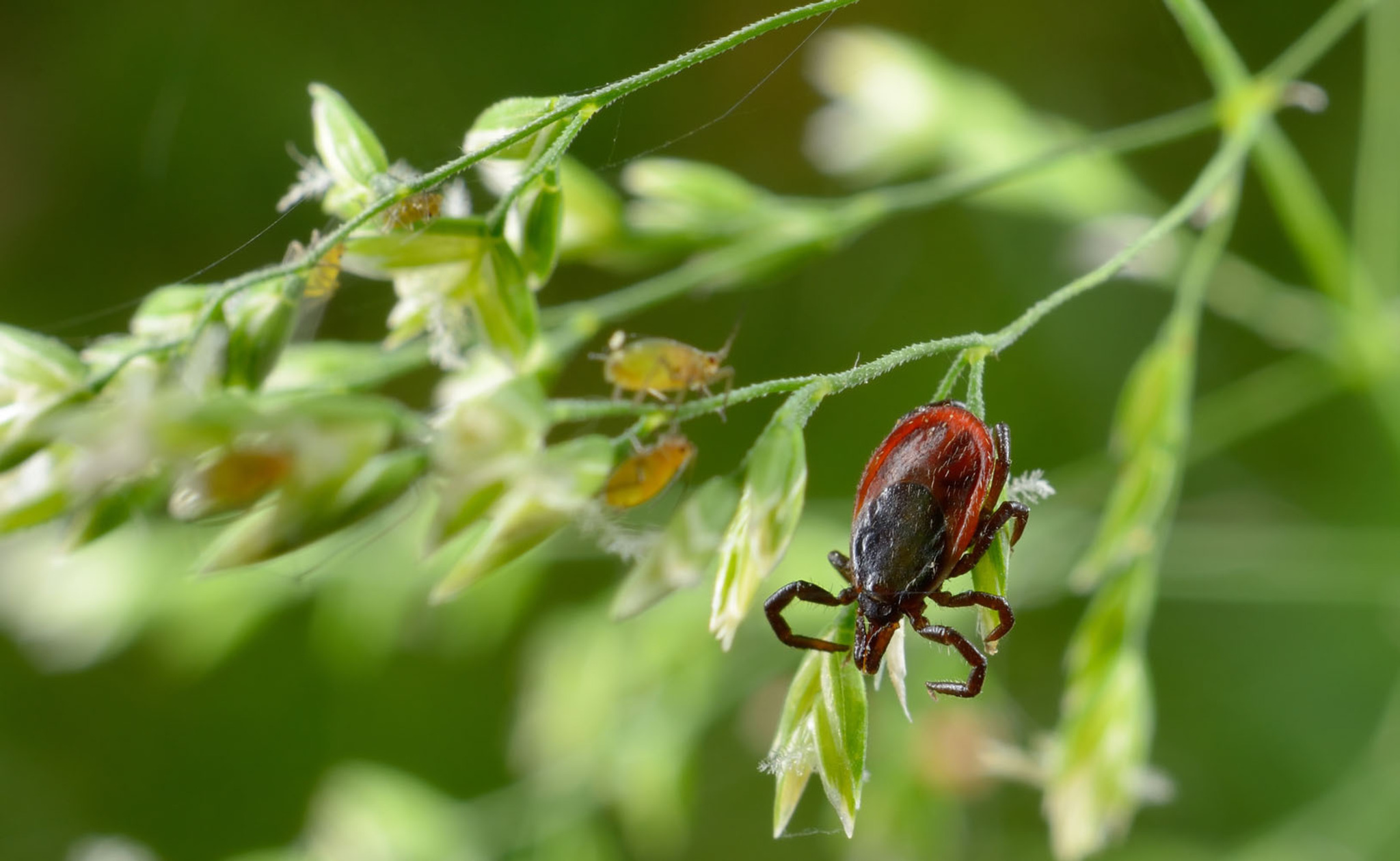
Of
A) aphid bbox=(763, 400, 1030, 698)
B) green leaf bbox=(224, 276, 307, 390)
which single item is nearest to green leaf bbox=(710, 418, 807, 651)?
aphid bbox=(763, 400, 1030, 698)

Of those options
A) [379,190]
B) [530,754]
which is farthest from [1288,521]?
[379,190]

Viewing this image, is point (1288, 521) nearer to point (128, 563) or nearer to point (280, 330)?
point (280, 330)

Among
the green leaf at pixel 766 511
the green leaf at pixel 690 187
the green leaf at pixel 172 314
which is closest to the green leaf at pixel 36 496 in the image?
the green leaf at pixel 172 314

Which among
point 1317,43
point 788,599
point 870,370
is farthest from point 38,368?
point 1317,43

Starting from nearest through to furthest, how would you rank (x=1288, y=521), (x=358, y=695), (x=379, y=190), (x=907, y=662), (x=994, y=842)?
(x=379, y=190) → (x=907, y=662) → (x=1288, y=521) → (x=994, y=842) → (x=358, y=695)

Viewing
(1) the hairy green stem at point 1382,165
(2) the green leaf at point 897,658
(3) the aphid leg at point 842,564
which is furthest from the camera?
(1) the hairy green stem at point 1382,165

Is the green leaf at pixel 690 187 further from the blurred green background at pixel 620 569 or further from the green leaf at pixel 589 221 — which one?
the blurred green background at pixel 620 569
